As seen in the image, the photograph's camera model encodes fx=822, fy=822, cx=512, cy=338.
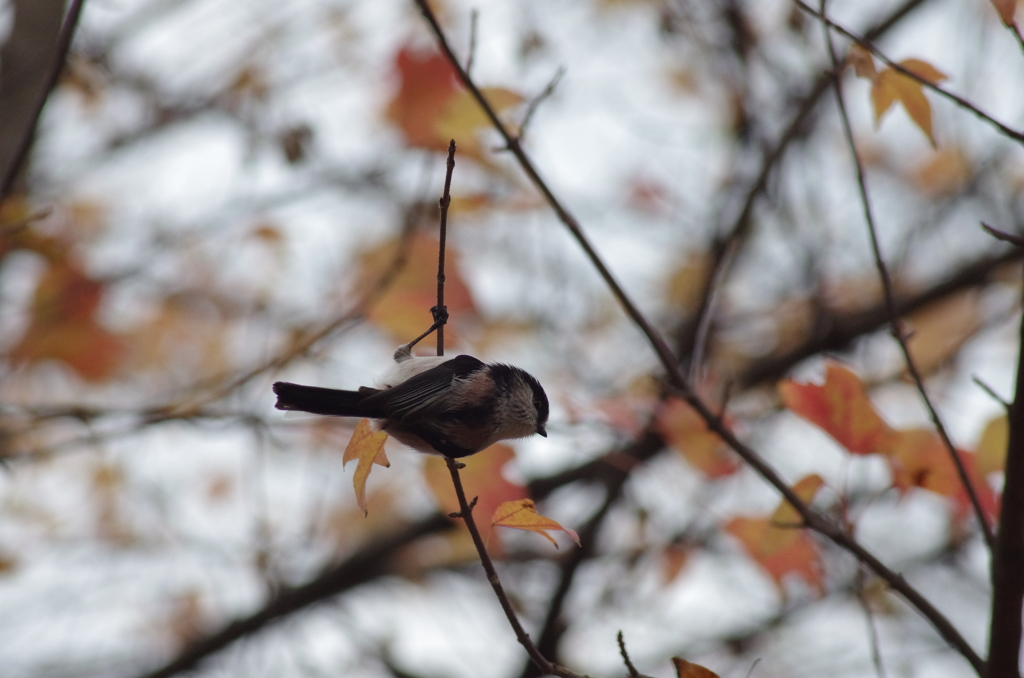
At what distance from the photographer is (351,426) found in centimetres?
339

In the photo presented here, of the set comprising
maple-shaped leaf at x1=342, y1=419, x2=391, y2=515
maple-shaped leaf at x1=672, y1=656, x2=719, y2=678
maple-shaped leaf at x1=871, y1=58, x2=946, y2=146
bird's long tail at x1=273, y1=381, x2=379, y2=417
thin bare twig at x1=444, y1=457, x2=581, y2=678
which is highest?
maple-shaped leaf at x1=871, y1=58, x2=946, y2=146

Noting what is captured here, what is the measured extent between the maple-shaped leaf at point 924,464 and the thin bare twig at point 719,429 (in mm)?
335

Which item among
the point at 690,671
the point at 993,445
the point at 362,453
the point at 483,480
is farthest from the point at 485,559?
the point at 993,445

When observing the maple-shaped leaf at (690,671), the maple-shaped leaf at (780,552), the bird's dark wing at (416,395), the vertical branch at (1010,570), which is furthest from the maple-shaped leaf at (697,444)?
the maple-shaped leaf at (690,671)

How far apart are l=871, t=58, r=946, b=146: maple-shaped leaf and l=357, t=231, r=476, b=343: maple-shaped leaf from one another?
4.79 feet

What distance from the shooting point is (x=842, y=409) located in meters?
2.27

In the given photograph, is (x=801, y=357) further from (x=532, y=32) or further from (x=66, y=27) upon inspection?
(x=66, y=27)

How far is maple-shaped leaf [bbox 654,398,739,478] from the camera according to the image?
3363mm

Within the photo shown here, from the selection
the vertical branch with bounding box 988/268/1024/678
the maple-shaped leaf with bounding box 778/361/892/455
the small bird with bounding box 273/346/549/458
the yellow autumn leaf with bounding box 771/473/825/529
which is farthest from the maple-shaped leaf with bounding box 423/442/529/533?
the vertical branch with bounding box 988/268/1024/678

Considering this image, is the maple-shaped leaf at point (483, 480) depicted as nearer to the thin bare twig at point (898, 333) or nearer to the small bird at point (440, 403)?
the small bird at point (440, 403)

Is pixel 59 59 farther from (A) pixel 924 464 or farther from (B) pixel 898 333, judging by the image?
(A) pixel 924 464

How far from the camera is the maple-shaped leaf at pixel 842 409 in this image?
2240mm

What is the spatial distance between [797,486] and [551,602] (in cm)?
192

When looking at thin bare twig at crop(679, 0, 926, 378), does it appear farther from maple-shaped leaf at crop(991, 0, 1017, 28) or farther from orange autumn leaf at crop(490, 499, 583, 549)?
orange autumn leaf at crop(490, 499, 583, 549)
